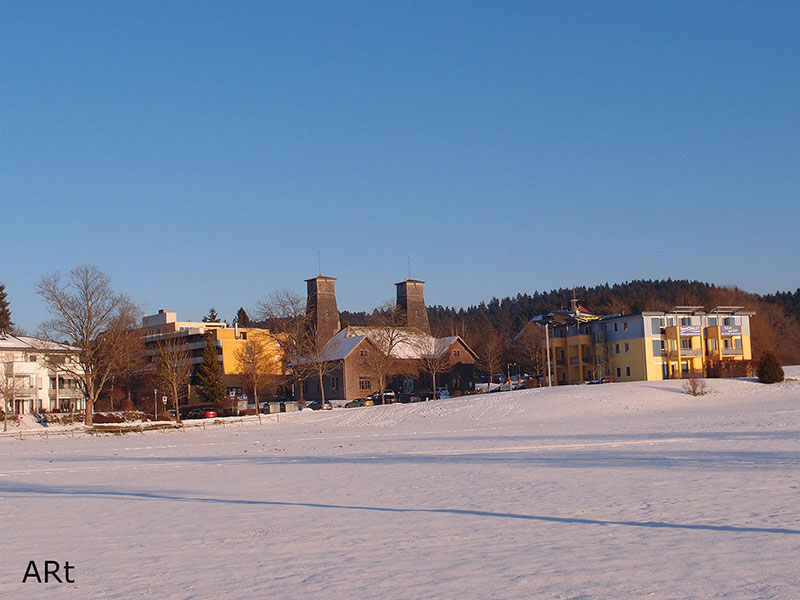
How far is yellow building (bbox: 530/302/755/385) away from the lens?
294ft

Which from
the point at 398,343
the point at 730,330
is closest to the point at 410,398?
the point at 398,343

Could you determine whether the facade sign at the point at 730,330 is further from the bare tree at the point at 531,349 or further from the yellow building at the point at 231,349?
the yellow building at the point at 231,349

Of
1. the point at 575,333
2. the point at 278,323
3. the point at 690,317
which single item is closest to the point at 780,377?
the point at 690,317

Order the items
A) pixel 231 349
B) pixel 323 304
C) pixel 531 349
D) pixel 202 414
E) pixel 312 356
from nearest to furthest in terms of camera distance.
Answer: pixel 202 414, pixel 312 356, pixel 531 349, pixel 231 349, pixel 323 304

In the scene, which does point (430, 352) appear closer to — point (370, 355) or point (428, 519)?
point (370, 355)

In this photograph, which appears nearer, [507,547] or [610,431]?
[507,547]

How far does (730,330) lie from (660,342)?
353 inches

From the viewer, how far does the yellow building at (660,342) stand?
8975cm

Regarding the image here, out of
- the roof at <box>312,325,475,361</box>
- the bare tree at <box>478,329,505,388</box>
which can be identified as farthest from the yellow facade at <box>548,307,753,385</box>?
the roof at <box>312,325,475,361</box>

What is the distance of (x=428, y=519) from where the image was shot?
17.1m

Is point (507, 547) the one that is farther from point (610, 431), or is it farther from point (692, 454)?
point (610, 431)

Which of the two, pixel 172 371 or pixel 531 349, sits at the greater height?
pixel 172 371

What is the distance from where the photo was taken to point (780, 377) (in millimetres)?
70688

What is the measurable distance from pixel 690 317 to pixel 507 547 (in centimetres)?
8464
